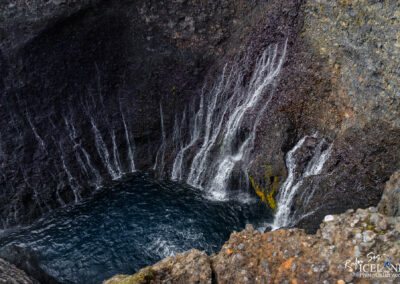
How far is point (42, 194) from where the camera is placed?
65.9ft

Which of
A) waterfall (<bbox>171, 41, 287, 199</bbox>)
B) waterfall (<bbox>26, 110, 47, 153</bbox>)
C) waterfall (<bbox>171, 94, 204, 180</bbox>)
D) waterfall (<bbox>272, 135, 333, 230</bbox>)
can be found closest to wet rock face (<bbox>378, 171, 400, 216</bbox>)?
waterfall (<bbox>272, 135, 333, 230</bbox>)

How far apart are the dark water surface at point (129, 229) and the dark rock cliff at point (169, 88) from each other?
1.64 m

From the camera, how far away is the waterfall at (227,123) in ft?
63.7

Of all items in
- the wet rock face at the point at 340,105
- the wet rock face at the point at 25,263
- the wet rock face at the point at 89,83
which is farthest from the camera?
the wet rock face at the point at 89,83

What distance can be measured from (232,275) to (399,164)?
846 centimetres

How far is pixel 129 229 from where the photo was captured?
18.0 meters

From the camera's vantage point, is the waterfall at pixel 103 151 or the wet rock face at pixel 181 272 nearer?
the wet rock face at pixel 181 272

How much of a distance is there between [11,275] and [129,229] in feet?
20.9

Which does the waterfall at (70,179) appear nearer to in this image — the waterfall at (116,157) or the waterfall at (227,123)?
the waterfall at (116,157)

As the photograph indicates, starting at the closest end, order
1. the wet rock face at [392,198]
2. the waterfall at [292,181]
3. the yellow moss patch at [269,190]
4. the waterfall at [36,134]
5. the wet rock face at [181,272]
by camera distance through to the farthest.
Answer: the wet rock face at [181,272]
the wet rock face at [392,198]
the waterfall at [292,181]
the yellow moss patch at [269,190]
the waterfall at [36,134]

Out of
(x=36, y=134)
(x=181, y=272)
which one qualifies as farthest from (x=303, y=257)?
(x=36, y=134)

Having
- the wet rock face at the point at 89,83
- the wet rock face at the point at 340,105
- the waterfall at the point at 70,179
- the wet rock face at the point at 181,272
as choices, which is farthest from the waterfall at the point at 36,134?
the wet rock face at the point at 181,272

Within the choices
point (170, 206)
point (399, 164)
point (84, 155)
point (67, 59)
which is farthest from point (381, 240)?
point (67, 59)

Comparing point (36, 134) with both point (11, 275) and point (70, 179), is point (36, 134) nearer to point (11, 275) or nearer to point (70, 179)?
point (70, 179)
